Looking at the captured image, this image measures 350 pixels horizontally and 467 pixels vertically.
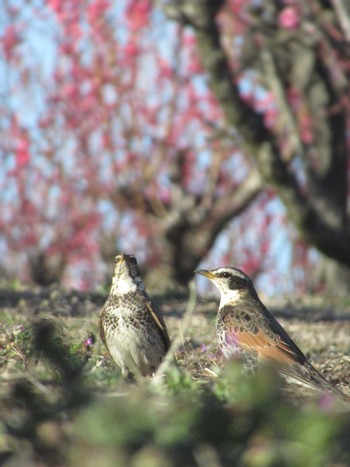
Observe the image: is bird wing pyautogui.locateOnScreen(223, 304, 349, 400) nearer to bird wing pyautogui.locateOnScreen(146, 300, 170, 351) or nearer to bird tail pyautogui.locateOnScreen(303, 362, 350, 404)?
bird tail pyautogui.locateOnScreen(303, 362, 350, 404)

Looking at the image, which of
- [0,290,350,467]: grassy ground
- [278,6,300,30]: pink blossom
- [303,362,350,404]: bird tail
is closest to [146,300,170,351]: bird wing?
[303,362,350,404]: bird tail

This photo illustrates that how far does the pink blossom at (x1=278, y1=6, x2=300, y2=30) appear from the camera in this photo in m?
15.4

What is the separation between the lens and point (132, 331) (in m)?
6.75

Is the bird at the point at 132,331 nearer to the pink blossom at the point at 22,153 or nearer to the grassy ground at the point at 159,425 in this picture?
the grassy ground at the point at 159,425

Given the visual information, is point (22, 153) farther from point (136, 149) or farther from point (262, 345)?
point (262, 345)

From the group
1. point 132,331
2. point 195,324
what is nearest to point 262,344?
point 132,331

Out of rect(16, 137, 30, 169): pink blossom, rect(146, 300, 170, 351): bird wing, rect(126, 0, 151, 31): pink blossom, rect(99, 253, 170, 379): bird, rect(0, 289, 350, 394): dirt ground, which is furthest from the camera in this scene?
rect(16, 137, 30, 169): pink blossom

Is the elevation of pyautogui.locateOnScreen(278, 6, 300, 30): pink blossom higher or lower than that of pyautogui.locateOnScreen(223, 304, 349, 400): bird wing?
higher

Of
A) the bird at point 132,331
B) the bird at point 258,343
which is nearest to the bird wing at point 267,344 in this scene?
the bird at point 258,343

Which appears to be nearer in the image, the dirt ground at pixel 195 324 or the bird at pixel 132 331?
the bird at pixel 132 331

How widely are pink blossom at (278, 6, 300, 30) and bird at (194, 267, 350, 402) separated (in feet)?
28.7

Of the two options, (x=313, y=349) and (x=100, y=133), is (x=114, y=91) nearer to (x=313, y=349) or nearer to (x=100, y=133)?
(x=100, y=133)

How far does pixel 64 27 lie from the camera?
62.7 ft

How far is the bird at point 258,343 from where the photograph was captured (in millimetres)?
6512
